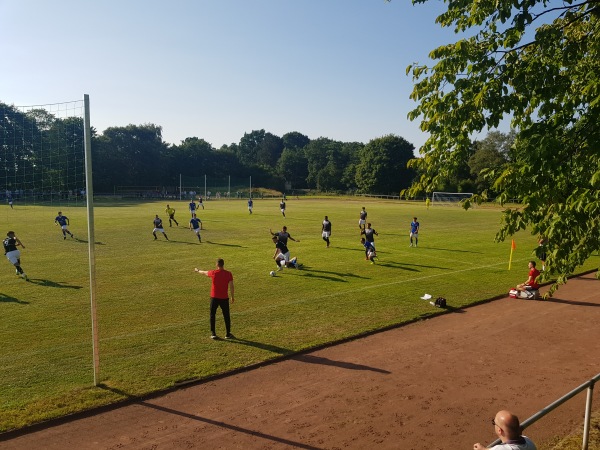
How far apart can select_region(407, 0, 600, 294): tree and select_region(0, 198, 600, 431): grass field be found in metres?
6.32

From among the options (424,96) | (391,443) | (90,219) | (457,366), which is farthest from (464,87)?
(90,219)

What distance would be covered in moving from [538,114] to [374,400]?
229 inches

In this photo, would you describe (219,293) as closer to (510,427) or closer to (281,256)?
(510,427)

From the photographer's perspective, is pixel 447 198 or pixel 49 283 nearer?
pixel 49 283

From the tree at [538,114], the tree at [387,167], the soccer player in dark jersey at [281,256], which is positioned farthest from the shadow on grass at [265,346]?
the tree at [387,167]

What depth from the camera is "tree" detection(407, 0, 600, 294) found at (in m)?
6.50

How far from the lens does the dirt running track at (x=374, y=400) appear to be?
7469 millimetres

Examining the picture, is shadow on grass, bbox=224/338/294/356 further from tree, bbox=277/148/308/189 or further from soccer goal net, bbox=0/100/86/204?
tree, bbox=277/148/308/189

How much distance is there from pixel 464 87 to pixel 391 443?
18.9 ft

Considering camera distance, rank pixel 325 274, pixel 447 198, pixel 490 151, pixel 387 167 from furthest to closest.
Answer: pixel 387 167 → pixel 490 151 → pixel 447 198 → pixel 325 274

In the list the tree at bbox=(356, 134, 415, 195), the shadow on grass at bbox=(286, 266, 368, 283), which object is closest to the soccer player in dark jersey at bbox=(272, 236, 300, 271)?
the shadow on grass at bbox=(286, 266, 368, 283)

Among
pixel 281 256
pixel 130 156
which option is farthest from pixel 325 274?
pixel 130 156

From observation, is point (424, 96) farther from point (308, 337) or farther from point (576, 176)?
point (308, 337)

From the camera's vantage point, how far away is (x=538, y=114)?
7023 mm
